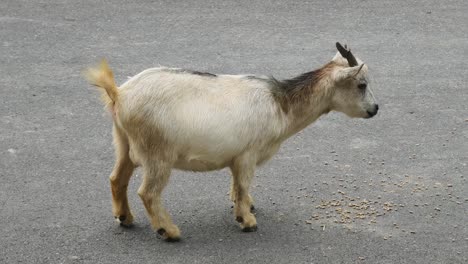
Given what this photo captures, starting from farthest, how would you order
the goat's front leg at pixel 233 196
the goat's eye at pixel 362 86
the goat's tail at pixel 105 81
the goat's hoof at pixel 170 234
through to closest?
the goat's front leg at pixel 233 196 → the goat's eye at pixel 362 86 → the goat's hoof at pixel 170 234 → the goat's tail at pixel 105 81

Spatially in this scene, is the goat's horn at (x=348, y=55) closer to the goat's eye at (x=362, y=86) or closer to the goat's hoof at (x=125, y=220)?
the goat's eye at (x=362, y=86)

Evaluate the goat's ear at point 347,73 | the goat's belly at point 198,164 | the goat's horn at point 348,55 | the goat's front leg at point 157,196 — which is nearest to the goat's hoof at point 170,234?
the goat's front leg at point 157,196

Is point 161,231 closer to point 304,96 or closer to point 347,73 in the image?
point 304,96

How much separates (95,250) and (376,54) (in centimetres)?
441

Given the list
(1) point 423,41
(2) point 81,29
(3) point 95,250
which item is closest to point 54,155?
(3) point 95,250

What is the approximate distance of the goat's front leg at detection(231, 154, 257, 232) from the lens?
5.89m

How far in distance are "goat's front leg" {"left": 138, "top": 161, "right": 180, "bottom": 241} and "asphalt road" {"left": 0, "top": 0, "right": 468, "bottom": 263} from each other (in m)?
0.11

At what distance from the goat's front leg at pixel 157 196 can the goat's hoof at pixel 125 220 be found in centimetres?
24

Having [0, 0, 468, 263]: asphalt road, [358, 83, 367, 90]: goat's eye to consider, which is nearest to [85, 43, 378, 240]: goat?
[358, 83, 367, 90]: goat's eye

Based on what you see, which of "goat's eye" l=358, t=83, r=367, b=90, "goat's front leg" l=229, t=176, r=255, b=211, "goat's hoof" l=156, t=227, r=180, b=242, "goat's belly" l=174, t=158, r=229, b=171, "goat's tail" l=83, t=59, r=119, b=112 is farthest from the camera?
"goat's front leg" l=229, t=176, r=255, b=211

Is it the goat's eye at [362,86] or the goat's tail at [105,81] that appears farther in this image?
the goat's eye at [362,86]

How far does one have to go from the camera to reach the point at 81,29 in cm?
948

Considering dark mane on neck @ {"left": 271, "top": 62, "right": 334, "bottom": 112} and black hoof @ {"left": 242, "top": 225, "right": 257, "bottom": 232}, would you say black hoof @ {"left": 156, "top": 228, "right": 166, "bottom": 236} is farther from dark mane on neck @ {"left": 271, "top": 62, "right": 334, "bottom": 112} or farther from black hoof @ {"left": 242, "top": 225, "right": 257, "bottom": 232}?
dark mane on neck @ {"left": 271, "top": 62, "right": 334, "bottom": 112}

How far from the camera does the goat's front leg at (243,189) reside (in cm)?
589
